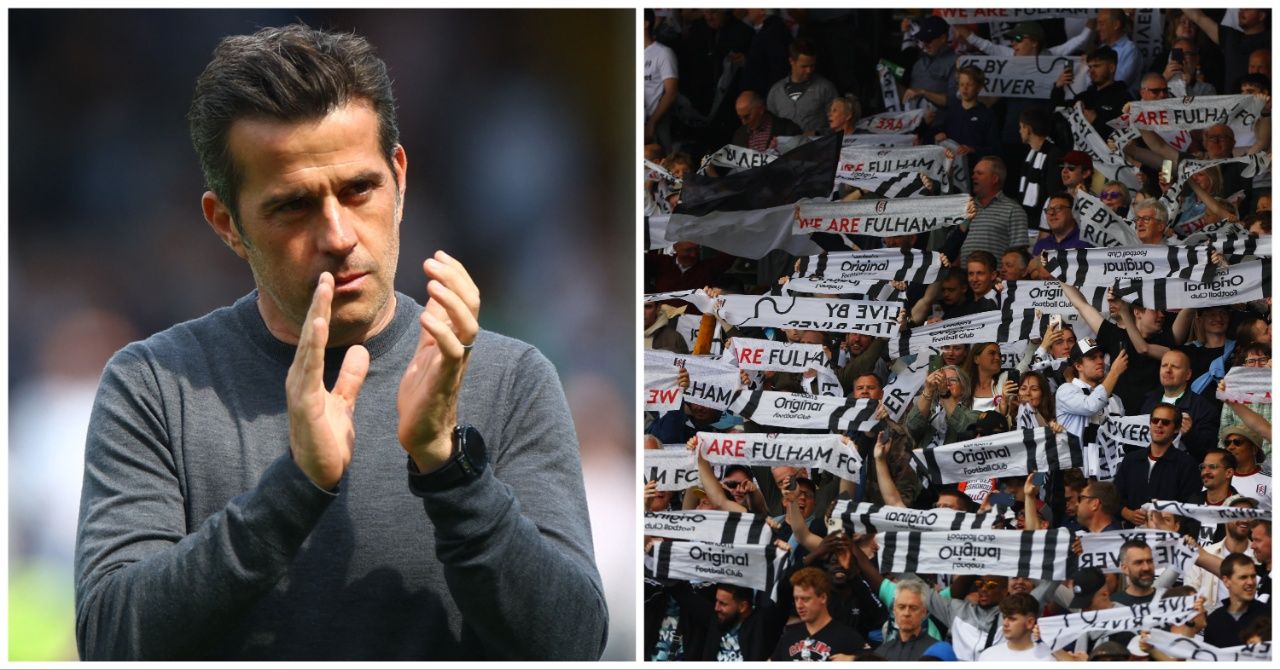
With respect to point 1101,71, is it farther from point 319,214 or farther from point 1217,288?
point 319,214

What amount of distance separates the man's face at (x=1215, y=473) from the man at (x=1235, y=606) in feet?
1.62

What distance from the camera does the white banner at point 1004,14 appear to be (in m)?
9.71

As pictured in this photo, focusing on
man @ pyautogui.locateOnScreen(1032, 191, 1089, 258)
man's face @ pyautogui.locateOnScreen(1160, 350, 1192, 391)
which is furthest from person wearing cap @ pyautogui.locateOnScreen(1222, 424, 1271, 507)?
man @ pyautogui.locateOnScreen(1032, 191, 1089, 258)

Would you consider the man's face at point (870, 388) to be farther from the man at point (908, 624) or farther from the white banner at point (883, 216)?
the man at point (908, 624)

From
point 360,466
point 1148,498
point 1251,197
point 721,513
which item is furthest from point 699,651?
point 360,466

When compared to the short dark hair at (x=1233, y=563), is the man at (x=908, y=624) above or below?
below

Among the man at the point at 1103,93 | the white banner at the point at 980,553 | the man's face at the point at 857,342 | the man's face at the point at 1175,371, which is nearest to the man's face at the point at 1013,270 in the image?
the man's face at the point at 857,342

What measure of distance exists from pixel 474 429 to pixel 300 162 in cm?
59

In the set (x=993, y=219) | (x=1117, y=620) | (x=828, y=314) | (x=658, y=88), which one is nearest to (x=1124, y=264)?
(x=993, y=219)

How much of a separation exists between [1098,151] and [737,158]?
6.58ft

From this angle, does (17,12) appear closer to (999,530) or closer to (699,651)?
(699,651)

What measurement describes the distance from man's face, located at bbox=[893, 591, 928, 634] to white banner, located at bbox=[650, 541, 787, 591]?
604 mm

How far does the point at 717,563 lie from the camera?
8336mm

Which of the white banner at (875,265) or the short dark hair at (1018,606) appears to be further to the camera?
the white banner at (875,265)
